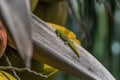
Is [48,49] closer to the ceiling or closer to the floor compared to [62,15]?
closer to the ceiling

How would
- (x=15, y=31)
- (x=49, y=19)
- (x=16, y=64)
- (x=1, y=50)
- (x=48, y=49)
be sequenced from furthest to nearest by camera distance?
1. (x=49, y=19)
2. (x=16, y=64)
3. (x=1, y=50)
4. (x=48, y=49)
5. (x=15, y=31)

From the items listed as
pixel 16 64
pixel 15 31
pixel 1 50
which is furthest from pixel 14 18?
pixel 16 64

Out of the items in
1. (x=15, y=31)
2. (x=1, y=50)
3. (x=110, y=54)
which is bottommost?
(x=110, y=54)

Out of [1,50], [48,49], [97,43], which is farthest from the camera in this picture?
[97,43]

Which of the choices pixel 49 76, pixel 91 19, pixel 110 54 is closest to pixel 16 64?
pixel 49 76

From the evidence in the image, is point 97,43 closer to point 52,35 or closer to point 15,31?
point 52,35

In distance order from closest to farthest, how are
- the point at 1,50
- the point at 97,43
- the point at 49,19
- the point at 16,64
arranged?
the point at 1,50
the point at 16,64
the point at 49,19
the point at 97,43

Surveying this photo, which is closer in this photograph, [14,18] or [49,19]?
[14,18]

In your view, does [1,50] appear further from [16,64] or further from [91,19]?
[91,19]

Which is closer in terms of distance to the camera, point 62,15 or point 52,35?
point 52,35
